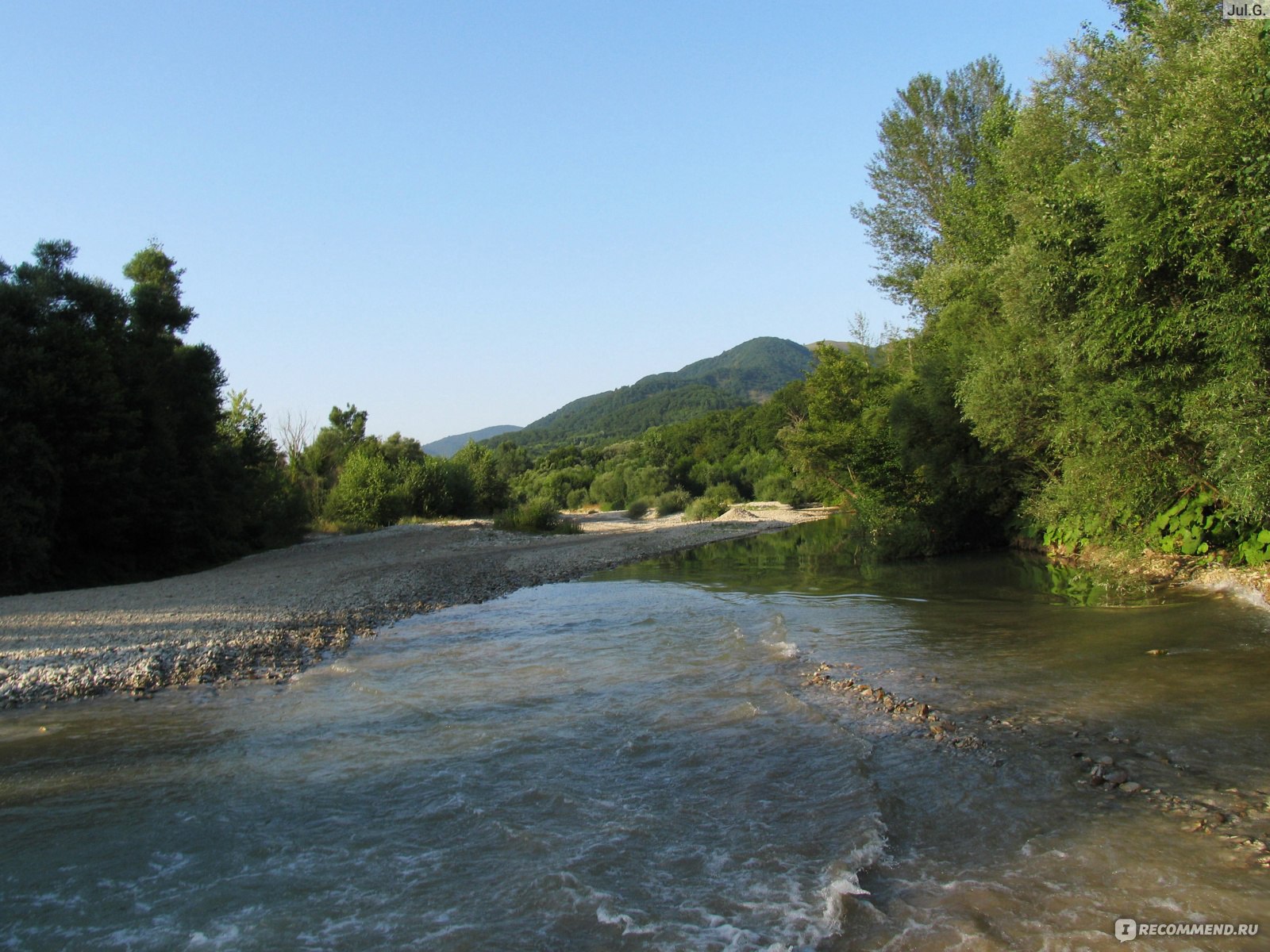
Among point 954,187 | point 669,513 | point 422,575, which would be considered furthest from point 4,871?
point 669,513

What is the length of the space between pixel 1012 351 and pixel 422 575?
1388 cm

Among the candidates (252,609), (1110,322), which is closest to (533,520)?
(252,609)

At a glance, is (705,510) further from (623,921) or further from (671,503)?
(623,921)

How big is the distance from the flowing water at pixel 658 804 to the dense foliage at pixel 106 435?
10.00 meters

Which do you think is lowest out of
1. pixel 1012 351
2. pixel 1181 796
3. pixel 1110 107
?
pixel 1181 796

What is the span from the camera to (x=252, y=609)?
13617 millimetres

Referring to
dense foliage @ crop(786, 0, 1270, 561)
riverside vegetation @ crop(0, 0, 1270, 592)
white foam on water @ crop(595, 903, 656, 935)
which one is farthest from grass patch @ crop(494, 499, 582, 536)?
white foam on water @ crop(595, 903, 656, 935)

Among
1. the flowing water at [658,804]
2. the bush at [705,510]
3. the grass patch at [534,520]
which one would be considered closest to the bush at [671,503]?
the bush at [705,510]

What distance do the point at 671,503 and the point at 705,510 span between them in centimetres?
609

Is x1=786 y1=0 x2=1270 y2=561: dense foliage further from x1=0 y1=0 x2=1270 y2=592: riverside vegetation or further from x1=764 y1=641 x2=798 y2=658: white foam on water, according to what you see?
x1=764 y1=641 x2=798 y2=658: white foam on water

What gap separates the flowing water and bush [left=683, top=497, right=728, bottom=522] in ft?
123

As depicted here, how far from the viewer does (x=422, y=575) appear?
19.5 meters

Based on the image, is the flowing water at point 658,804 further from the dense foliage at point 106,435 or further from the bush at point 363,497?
the bush at point 363,497

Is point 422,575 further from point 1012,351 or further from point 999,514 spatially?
point 999,514
